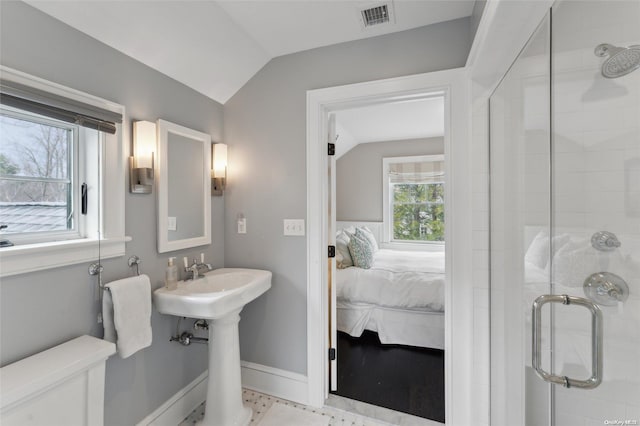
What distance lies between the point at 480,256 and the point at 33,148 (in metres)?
2.15

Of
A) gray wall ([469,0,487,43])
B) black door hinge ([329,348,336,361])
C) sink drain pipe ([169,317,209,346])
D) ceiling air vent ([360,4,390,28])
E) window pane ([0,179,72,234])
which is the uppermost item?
ceiling air vent ([360,4,390,28])

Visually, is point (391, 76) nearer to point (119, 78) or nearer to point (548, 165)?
point (548, 165)

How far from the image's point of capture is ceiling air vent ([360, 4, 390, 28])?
150 centimetres

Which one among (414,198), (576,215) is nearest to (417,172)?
(414,198)

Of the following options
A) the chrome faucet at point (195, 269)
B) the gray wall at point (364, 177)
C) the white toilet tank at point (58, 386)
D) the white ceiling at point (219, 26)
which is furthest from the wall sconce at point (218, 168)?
the gray wall at point (364, 177)

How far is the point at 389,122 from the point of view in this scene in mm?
3641

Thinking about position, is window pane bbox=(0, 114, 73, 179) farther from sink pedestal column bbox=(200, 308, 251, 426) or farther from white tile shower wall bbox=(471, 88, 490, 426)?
white tile shower wall bbox=(471, 88, 490, 426)

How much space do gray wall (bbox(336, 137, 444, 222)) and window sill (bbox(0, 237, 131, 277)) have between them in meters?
3.74

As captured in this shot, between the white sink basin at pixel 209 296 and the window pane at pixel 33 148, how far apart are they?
750 mm

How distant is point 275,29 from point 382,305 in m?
2.31

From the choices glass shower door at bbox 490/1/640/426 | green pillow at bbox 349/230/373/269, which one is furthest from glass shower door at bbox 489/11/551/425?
green pillow at bbox 349/230/373/269

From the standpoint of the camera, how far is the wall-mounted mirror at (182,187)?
5.29 ft

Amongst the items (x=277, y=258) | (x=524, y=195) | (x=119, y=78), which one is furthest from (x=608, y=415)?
(x=119, y=78)

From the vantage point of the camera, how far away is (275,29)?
65.9 inches
